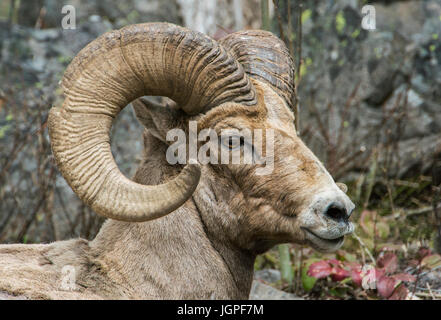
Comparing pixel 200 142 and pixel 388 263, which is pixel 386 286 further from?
pixel 200 142

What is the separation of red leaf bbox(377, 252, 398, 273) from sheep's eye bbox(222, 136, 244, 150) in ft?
9.10

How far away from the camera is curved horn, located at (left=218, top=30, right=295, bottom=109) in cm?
485

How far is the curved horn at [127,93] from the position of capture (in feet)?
13.6

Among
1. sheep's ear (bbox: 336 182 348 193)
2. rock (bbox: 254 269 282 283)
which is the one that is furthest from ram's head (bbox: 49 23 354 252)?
rock (bbox: 254 269 282 283)

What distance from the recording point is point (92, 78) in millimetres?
4312

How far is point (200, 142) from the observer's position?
15.3 ft

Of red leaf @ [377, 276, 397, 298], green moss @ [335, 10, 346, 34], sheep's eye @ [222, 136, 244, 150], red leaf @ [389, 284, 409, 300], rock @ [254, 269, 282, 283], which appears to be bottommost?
rock @ [254, 269, 282, 283]

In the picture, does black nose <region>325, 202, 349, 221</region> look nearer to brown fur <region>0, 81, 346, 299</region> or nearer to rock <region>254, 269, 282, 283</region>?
brown fur <region>0, 81, 346, 299</region>

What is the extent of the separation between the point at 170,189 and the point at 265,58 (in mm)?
1451

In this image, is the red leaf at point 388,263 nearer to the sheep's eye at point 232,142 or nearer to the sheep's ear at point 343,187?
the sheep's ear at point 343,187

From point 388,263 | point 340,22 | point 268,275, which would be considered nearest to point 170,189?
point 388,263

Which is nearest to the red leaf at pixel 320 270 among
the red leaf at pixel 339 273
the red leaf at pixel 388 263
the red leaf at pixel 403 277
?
the red leaf at pixel 339 273

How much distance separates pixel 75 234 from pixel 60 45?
11.9 ft
